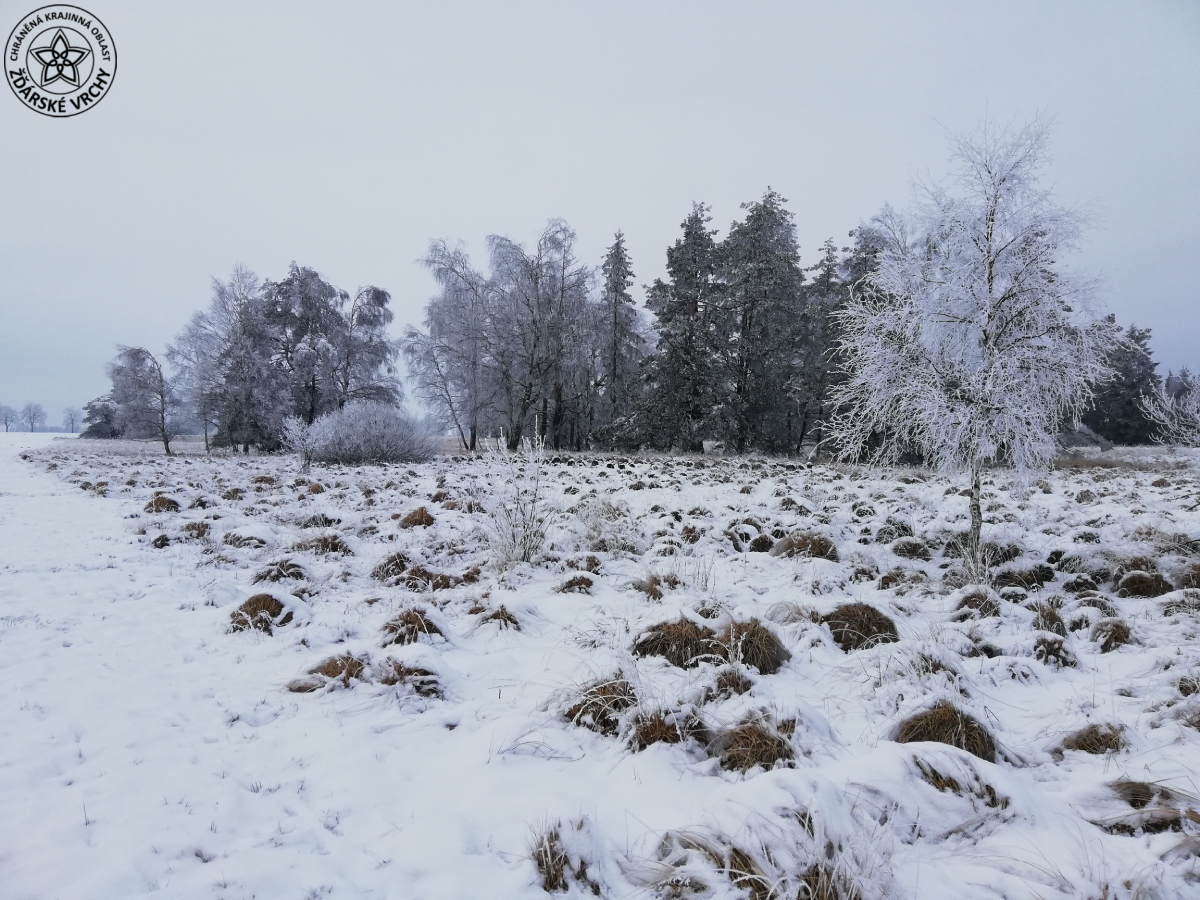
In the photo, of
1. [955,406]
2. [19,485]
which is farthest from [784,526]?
[19,485]

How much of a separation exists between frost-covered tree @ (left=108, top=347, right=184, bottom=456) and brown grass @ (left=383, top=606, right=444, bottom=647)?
2527cm

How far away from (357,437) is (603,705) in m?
16.7

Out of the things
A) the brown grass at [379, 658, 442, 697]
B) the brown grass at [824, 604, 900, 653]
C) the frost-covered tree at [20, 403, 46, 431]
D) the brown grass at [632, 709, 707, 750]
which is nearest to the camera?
the brown grass at [632, 709, 707, 750]

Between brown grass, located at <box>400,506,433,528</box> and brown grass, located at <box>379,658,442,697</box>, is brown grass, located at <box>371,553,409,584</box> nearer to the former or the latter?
brown grass, located at <box>400,506,433,528</box>

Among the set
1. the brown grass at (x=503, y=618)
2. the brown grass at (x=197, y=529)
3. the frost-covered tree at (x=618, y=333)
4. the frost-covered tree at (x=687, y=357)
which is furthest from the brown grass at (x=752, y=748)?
the frost-covered tree at (x=618, y=333)

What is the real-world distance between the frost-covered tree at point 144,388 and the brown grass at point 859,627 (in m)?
27.5

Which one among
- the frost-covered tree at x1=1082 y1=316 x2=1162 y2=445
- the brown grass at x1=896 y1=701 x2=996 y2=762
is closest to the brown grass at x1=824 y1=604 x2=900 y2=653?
the brown grass at x1=896 y1=701 x2=996 y2=762

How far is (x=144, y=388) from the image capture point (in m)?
23.7

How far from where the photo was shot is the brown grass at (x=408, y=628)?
3.76m

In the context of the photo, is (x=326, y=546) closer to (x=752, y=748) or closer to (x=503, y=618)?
(x=503, y=618)

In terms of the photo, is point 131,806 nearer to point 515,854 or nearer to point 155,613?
point 515,854

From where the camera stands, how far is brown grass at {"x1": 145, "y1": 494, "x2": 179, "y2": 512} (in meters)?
8.19

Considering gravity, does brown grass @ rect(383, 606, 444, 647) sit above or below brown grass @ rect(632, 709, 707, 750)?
above

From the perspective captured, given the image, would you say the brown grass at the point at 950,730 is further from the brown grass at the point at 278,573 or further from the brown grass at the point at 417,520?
the brown grass at the point at 417,520
